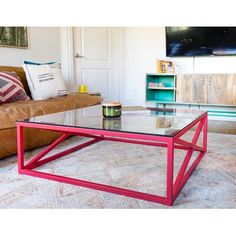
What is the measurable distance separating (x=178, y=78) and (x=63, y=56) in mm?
1611

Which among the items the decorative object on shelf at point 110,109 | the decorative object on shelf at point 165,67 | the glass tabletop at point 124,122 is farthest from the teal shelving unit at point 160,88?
the decorative object on shelf at point 110,109

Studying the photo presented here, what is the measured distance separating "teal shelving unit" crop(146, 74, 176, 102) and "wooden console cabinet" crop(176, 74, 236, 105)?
0.53ft

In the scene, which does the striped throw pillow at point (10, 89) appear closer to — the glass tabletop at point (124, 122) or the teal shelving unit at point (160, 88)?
the glass tabletop at point (124, 122)

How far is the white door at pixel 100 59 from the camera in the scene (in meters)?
4.06

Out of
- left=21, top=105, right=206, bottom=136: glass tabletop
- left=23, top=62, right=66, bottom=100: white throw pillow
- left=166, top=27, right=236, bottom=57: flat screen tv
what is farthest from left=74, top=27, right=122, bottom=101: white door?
left=21, top=105, right=206, bottom=136: glass tabletop

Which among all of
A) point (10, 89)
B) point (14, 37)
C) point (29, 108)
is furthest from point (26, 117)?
point (14, 37)

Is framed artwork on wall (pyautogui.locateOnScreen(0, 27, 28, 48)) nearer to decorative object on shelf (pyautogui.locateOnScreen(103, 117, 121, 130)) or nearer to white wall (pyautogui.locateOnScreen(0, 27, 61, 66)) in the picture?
white wall (pyautogui.locateOnScreen(0, 27, 61, 66))

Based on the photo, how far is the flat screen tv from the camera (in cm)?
368

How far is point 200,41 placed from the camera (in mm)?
3834

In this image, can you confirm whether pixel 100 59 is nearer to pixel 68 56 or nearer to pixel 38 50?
pixel 68 56
